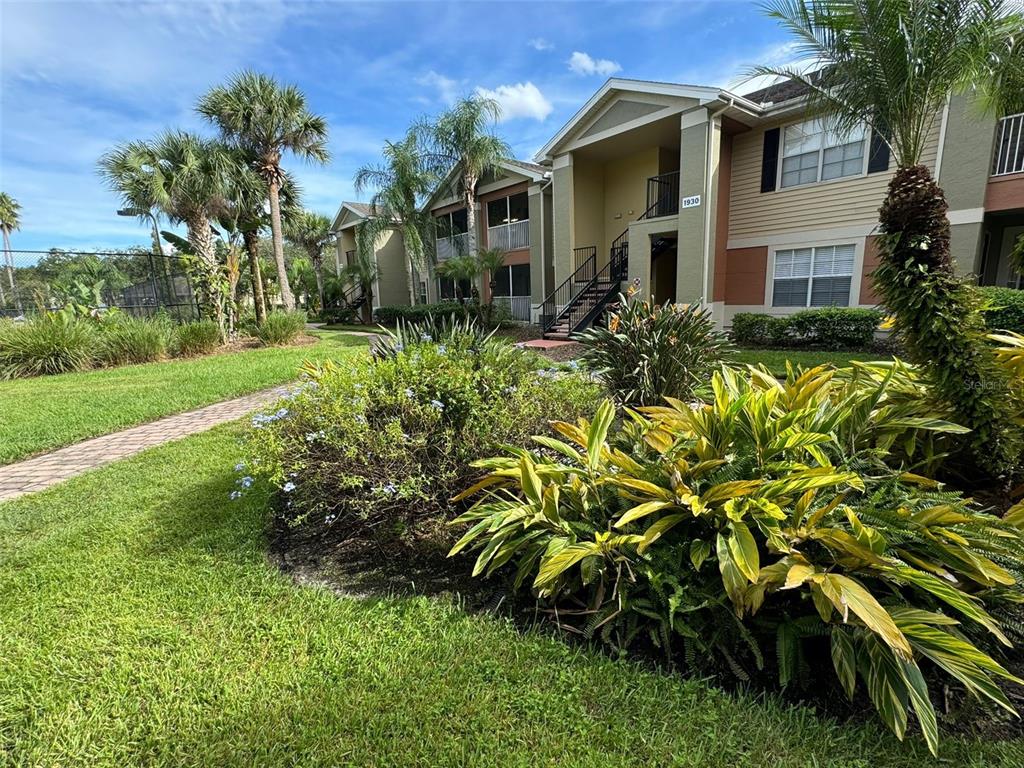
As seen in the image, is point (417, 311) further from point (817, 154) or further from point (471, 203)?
point (817, 154)

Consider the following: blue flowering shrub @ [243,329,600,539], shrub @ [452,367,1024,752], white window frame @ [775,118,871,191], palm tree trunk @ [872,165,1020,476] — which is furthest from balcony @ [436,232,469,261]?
shrub @ [452,367,1024,752]

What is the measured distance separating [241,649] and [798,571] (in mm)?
2481

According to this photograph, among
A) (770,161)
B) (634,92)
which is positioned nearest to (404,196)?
(634,92)

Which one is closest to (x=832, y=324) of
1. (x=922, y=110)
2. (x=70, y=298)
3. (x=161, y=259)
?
(x=922, y=110)

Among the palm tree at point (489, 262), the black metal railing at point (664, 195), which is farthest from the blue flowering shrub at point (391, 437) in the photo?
the palm tree at point (489, 262)

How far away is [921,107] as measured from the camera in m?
4.48

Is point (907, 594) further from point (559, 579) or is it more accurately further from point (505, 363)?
point (505, 363)

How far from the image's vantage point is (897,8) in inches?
157

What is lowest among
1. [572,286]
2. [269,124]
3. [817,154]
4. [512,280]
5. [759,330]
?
[759,330]

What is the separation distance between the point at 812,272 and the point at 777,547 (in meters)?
12.7

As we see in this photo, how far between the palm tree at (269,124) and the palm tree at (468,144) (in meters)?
4.10

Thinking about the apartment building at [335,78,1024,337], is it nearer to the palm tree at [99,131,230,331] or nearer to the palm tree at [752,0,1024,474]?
the palm tree at [752,0,1024,474]

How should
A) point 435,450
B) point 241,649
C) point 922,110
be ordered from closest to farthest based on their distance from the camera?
1. point 241,649
2. point 435,450
3. point 922,110

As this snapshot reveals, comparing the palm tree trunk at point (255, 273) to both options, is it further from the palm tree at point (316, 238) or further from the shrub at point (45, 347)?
the palm tree at point (316, 238)
